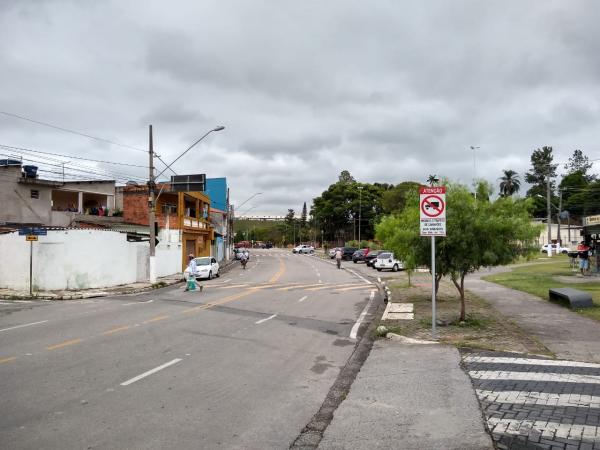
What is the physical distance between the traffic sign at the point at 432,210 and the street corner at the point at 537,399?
2.97m

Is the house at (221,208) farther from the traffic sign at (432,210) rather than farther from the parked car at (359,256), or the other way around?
the traffic sign at (432,210)

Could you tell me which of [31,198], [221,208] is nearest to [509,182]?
[221,208]

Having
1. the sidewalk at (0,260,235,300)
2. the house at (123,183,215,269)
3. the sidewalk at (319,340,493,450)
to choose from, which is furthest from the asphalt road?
the house at (123,183,215,269)

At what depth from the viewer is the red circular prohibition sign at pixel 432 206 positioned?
1132cm

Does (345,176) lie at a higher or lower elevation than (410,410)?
higher

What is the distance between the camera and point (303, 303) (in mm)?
19891

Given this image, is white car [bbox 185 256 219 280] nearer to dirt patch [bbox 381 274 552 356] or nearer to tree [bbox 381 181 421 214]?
dirt patch [bbox 381 274 552 356]

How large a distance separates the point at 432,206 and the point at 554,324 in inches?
188

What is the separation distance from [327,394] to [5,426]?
403 centimetres

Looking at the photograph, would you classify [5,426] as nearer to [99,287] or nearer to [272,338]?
[272,338]

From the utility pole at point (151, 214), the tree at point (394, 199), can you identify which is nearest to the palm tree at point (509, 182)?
the tree at point (394, 199)

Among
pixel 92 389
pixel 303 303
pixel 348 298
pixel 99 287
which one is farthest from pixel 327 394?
pixel 99 287

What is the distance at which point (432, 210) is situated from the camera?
37.4 feet

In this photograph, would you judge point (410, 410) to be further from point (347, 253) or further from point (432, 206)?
point (347, 253)
